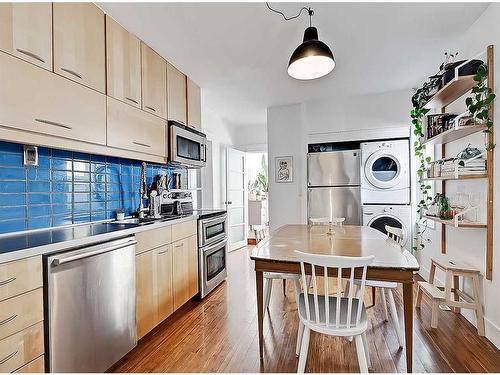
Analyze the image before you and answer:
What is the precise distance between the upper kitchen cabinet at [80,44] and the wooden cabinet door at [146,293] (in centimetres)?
132

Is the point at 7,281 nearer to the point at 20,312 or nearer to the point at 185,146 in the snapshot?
the point at 20,312

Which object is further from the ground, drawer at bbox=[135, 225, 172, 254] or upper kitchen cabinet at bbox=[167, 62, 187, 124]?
upper kitchen cabinet at bbox=[167, 62, 187, 124]

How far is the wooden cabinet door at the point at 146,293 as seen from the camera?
1982 millimetres

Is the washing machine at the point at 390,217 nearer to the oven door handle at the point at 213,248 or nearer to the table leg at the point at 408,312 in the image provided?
the oven door handle at the point at 213,248

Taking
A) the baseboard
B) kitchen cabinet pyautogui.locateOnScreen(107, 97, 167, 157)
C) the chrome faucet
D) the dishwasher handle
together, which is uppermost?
kitchen cabinet pyautogui.locateOnScreen(107, 97, 167, 157)

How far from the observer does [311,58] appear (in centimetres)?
177

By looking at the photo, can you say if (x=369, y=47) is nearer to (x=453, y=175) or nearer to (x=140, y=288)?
(x=453, y=175)

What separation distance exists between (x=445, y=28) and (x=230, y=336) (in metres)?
3.18

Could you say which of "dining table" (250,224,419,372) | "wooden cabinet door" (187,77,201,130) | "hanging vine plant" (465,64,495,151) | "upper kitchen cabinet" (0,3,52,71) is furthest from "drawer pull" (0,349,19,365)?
"hanging vine plant" (465,64,495,151)

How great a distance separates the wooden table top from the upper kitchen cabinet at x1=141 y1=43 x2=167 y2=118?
5.55 ft

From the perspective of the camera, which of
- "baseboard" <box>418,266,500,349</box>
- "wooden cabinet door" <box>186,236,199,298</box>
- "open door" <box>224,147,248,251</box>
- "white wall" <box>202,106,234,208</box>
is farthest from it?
"open door" <box>224,147,248,251</box>

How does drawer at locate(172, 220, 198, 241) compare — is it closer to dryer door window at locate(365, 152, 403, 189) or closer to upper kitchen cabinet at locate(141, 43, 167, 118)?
upper kitchen cabinet at locate(141, 43, 167, 118)

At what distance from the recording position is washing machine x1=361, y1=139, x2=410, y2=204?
12.6ft

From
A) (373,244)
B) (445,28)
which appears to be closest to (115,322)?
(373,244)
